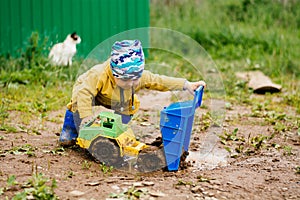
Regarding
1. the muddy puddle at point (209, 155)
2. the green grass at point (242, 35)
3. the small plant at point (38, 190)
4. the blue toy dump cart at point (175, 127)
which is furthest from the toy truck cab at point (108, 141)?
the green grass at point (242, 35)

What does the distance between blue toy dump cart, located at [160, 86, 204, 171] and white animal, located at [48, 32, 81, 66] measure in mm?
3094

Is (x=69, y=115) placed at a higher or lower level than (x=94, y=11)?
lower

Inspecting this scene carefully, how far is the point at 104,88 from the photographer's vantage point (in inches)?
159

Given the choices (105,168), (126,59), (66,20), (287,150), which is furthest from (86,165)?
(66,20)

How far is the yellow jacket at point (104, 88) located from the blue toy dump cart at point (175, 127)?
0.37 m

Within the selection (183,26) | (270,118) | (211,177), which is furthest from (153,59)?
(211,177)

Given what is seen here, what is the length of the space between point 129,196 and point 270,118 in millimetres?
2668

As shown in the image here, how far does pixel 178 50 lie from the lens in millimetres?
7953

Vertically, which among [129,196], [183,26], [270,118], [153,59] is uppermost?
[183,26]

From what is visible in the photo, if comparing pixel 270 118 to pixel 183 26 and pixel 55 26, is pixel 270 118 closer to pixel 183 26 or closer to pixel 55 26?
pixel 55 26

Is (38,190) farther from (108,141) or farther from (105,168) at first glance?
(108,141)

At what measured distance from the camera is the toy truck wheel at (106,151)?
3.85 metres

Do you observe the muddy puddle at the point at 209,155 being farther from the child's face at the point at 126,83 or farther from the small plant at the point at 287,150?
the child's face at the point at 126,83

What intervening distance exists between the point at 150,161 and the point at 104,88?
25.2 inches
